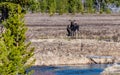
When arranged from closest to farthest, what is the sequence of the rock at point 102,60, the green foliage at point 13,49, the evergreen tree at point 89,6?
1. the green foliage at point 13,49
2. the rock at point 102,60
3. the evergreen tree at point 89,6

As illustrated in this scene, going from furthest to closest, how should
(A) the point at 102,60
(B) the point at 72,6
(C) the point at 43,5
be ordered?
(C) the point at 43,5, (B) the point at 72,6, (A) the point at 102,60

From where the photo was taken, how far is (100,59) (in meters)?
63.8

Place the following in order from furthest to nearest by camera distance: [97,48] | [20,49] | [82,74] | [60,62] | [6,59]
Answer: [97,48] → [60,62] → [82,74] → [20,49] → [6,59]

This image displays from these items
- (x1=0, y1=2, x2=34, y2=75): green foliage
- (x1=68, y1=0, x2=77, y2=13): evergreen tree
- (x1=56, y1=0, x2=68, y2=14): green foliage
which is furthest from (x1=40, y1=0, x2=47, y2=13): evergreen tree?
(x1=0, y1=2, x2=34, y2=75): green foliage

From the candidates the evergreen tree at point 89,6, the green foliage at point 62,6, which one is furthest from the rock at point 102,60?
the evergreen tree at point 89,6

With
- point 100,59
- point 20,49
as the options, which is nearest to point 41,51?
point 100,59

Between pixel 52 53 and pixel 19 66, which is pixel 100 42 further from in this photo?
pixel 19 66

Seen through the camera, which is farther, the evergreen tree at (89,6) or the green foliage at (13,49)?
the evergreen tree at (89,6)

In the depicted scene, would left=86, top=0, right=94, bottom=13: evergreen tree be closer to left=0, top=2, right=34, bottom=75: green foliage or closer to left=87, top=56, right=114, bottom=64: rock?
left=87, top=56, right=114, bottom=64: rock

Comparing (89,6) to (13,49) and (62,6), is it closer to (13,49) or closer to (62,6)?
(62,6)

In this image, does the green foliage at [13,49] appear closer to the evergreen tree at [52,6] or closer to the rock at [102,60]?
the rock at [102,60]

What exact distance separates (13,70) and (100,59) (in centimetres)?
2825

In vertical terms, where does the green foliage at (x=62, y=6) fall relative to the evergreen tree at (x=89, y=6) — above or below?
above

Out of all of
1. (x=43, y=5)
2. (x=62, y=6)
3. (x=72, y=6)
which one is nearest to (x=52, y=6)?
(x=62, y=6)
